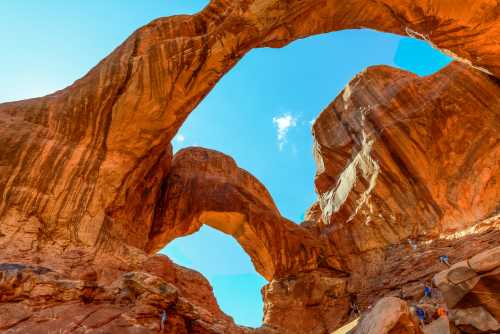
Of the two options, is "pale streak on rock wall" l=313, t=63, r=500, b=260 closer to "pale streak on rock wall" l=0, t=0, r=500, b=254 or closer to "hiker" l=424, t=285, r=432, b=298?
"pale streak on rock wall" l=0, t=0, r=500, b=254

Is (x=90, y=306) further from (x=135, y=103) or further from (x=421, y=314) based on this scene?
(x=421, y=314)

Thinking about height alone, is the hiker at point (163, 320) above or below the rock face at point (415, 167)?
below

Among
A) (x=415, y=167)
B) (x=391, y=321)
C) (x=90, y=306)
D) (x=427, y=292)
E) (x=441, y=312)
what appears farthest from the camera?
(x=415, y=167)

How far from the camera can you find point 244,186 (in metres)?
21.6

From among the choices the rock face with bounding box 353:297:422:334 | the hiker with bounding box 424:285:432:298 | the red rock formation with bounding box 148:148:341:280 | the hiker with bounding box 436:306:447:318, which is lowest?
the rock face with bounding box 353:297:422:334

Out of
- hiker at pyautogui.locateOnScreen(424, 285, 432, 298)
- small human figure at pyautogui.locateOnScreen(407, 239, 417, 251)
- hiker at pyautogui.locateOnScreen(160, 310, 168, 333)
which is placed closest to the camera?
hiker at pyautogui.locateOnScreen(160, 310, 168, 333)

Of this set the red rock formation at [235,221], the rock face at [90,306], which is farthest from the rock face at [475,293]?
the red rock formation at [235,221]

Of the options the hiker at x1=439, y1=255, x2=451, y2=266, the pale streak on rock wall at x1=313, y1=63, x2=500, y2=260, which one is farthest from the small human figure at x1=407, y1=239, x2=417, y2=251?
the hiker at x1=439, y1=255, x2=451, y2=266

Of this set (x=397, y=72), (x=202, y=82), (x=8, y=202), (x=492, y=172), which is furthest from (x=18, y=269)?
A: (x=397, y=72)

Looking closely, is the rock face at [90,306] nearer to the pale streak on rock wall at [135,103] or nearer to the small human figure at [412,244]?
the pale streak on rock wall at [135,103]

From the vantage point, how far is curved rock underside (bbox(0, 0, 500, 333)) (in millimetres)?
8516

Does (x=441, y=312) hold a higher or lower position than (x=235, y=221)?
lower

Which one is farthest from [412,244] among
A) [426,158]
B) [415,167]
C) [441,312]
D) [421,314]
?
[441,312]

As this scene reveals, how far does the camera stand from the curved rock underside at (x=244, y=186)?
27.9ft
